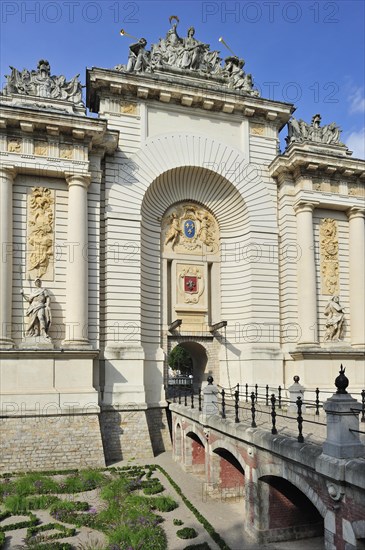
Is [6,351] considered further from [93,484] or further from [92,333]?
[93,484]

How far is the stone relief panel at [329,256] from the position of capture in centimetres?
2620

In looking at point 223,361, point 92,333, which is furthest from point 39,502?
point 223,361

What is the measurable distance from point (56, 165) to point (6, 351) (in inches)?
324

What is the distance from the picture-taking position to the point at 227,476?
55.3 ft

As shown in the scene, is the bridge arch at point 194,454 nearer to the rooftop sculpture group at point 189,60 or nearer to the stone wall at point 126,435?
the stone wall at point 126,435

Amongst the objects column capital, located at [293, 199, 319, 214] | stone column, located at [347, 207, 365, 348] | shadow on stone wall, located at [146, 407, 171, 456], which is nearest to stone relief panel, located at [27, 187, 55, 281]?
shadow on stone wall, located at [146, 407, 171, 456]

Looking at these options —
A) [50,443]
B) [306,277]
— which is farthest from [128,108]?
[50,443]

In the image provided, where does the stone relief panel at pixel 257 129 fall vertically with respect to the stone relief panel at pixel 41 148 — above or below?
above

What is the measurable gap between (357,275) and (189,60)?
565 inches

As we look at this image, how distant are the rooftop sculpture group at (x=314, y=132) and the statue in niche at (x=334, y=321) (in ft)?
29.1

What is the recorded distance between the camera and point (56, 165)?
73.2 feet

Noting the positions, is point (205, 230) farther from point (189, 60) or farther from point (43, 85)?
point (43, 85)

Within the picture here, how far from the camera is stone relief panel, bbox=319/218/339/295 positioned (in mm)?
26203

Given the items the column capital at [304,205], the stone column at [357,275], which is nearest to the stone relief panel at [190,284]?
the column capital at [304,205]
